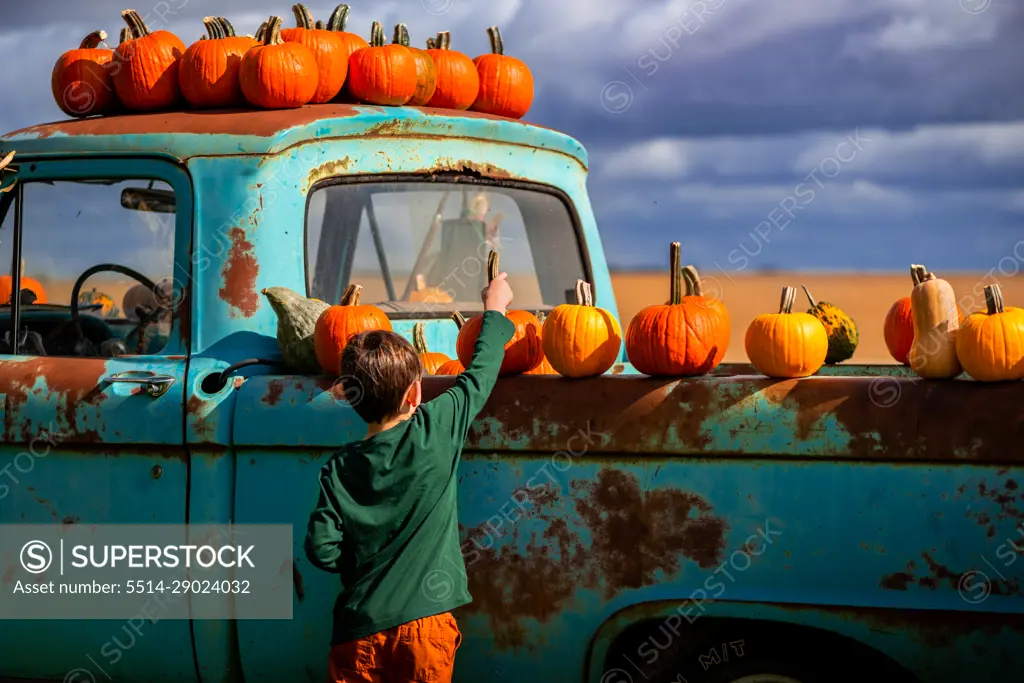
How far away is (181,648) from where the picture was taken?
3.72 metres

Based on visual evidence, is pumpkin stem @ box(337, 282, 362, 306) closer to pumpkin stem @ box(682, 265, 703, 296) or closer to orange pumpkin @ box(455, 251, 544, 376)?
orange pumpkin @ box(455, 251, 544, 376)

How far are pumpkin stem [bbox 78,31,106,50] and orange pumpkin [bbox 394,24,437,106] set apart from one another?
1264 mm

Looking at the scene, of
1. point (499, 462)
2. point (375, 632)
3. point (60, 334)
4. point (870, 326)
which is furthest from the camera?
point (870, 326)

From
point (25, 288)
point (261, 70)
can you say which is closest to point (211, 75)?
point (261, 70)

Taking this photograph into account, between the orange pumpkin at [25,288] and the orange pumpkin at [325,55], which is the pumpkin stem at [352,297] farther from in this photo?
the orange pumpkin at [25,288]

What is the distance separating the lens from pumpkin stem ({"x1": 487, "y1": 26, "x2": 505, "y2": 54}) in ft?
17.3

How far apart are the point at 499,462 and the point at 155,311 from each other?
172 cm

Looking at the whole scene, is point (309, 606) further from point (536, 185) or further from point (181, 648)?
point (536, 185)

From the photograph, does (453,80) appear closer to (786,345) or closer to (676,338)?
(676,338)

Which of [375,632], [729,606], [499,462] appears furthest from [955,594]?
[375,632]

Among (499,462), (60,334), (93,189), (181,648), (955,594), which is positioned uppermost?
(93,189)

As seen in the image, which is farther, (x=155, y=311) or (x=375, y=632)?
(x=155, y=311)

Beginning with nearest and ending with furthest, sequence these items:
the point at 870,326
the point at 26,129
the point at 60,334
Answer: the point at 26,129 → the point at 60,334 → the point at 870,326

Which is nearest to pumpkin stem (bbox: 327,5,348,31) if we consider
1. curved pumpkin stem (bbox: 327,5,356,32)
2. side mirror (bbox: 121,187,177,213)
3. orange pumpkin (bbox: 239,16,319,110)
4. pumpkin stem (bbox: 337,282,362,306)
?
curved pumpkin stem (bbox: 327,5,356,32)
